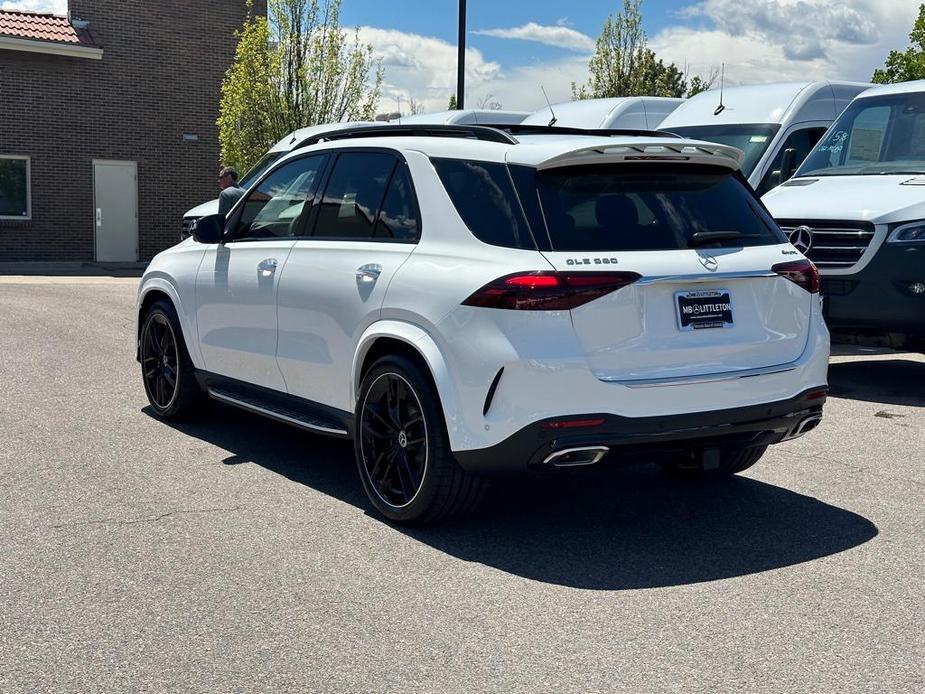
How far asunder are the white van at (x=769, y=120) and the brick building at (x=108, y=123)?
17.3 m

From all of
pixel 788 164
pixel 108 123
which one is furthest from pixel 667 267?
pixel 108 123

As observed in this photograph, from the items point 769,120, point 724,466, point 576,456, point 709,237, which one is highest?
point 769,120

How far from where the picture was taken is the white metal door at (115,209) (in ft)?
91.7

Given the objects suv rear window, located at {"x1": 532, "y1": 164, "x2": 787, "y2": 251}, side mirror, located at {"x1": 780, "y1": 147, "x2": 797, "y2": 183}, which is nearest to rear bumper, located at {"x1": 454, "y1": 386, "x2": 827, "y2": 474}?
suv rear window, located at {"x1": 532, "y1": 164, "x2": 787, "y2": 251}

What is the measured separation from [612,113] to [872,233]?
683 cm

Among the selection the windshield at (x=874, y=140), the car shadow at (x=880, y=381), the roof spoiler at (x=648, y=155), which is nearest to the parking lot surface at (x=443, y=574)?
the roof spoiler at (x=648, y=155)

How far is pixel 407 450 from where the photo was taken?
18.3ft

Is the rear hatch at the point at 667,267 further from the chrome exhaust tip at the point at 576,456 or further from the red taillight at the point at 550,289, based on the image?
the chrome exhaust tip at the point at 576,456

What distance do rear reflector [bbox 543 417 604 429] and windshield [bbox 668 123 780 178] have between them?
8.69 metres

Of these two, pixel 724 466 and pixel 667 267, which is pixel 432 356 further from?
pixel 724 466

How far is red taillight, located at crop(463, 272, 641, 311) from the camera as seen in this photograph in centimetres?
496

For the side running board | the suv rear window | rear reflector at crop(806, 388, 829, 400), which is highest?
the suv rear window

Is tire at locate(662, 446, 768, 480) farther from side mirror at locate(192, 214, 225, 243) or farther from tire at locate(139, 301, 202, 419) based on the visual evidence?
tire at locate(139, 301, 202, 419)

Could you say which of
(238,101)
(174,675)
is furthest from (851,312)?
(238,101)
